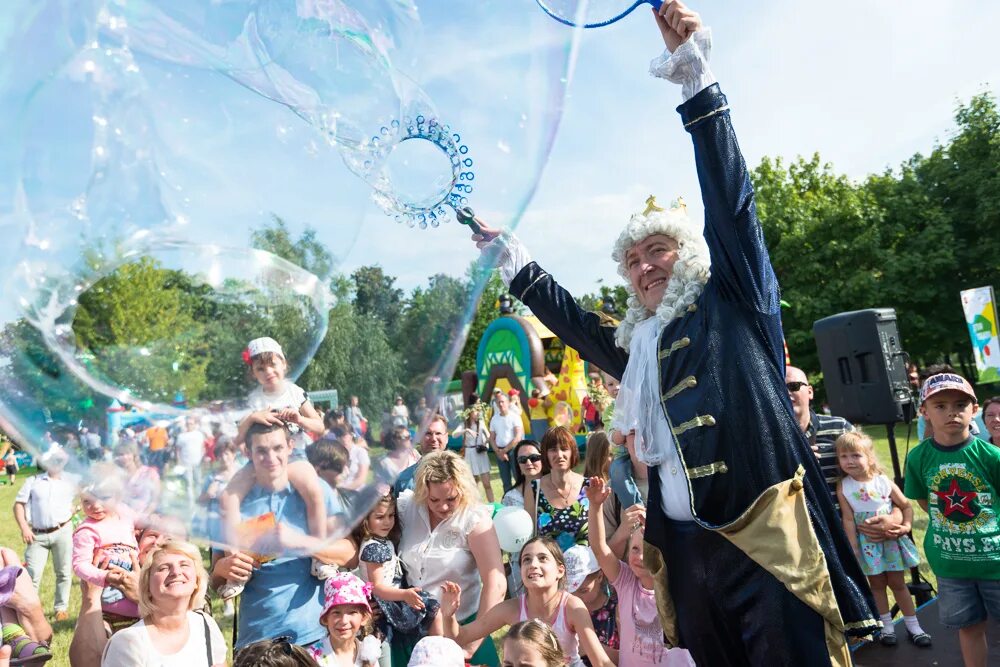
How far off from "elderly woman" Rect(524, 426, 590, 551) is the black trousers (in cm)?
222

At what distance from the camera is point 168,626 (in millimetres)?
3148

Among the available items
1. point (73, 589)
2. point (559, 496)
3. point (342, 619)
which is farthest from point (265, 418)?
point (73, 589)

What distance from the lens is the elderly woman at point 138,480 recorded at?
2.50 metres

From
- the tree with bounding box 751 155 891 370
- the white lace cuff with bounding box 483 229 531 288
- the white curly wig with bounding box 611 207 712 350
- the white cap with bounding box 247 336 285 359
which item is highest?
the tree with bounding box 751 155 891 370

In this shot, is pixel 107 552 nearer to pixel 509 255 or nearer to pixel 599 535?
pixel 599 535

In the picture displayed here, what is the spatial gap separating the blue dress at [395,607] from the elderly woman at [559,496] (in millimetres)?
1029

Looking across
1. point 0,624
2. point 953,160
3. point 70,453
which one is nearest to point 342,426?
point 70,453

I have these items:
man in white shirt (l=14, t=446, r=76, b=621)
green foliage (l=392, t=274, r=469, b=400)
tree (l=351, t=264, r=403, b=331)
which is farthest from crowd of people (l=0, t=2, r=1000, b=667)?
man in white shirt (l=14, t=446, r=76, b=621)

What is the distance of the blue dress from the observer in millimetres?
3688

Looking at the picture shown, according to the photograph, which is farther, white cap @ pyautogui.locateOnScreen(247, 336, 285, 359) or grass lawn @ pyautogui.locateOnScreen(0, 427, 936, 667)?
grass lawn @ pyautogui.locateOnScreen(0, 427, 936, 667)

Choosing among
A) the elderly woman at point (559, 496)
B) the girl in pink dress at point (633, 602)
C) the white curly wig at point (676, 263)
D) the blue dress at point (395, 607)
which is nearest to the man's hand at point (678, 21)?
the white curly wig at point (676, 263)

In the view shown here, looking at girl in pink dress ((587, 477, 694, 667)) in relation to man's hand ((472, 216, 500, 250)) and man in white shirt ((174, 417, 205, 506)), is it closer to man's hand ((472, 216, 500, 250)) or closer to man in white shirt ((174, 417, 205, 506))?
man's hand ((472, 216, 500, 250))

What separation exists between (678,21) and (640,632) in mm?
2738

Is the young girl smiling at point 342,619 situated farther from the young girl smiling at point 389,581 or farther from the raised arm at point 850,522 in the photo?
the raised arm at point 850,522
